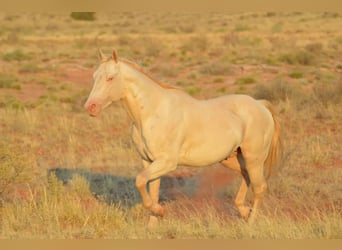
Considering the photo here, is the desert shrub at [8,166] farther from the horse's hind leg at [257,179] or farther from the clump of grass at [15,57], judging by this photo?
the clump of grass at [15,57]

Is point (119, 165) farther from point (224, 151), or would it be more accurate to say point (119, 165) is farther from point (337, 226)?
point (337, 226)

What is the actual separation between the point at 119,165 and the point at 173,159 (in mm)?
4361

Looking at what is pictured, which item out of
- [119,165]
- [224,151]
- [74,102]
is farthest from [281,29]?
[224,151]

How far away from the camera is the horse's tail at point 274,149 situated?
8844mm

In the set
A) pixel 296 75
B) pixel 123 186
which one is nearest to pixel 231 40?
pixel 296 75

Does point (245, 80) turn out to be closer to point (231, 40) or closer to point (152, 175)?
→ point (152, 175)

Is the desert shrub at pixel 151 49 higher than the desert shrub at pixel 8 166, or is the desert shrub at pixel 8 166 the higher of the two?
the desert shrub at pixel 8 166

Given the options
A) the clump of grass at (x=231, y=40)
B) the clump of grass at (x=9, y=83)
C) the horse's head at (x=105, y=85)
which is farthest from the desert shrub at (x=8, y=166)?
the clump of grass at (x=231, y=40)

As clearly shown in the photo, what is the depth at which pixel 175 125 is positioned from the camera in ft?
24.9

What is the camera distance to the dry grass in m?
7.65

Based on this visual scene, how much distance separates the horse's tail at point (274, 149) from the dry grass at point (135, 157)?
566mm

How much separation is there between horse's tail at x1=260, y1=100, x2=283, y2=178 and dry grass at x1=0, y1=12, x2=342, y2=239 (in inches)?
22.3

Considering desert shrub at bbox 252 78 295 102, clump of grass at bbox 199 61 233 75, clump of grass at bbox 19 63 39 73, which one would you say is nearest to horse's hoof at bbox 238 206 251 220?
desert shrub at bbox 252 78 295 102

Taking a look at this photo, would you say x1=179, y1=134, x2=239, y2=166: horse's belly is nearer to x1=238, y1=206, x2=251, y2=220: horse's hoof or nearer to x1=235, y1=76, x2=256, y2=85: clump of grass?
x1=238, y1=206, x2=251, y2=220: horse's hoof
